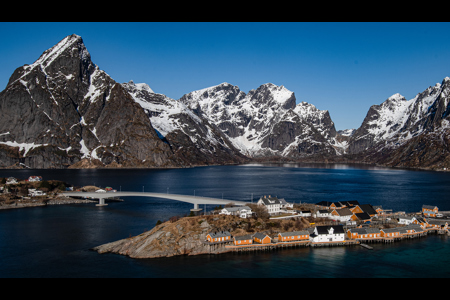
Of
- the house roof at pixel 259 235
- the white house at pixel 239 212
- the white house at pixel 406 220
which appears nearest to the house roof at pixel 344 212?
the white house at pixel 406 220

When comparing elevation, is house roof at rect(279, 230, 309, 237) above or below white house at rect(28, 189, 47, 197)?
below

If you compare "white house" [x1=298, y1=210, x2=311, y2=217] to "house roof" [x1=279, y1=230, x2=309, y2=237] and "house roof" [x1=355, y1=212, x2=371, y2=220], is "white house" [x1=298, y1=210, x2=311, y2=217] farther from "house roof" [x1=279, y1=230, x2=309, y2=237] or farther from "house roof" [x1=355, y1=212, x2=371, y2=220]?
"house roof" [x1=279, y1=230, x2=309, y2=237]

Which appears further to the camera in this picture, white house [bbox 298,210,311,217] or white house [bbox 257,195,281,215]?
white house [bbox 257,195,281,215]

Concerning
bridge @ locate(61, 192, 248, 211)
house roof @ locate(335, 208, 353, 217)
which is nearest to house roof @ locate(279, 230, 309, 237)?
house roof @ locate(335, 208, 353, 217)

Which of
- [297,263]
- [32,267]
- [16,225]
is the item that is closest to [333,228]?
[297,263]

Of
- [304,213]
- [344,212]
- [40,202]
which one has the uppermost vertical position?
[344,212]

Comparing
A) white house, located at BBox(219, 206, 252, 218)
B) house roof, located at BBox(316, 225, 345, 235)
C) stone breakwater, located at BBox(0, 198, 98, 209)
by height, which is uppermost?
white house, located at BBox(219, 206, 252, 218)

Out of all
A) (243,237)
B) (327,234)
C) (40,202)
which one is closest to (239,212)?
(243,237)

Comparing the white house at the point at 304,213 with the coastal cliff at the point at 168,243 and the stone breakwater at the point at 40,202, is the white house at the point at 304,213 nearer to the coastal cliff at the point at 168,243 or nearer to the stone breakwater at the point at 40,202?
the coastal cliff at the point at 168,243

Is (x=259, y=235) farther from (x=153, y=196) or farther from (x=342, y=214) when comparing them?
(x=153, y=196)

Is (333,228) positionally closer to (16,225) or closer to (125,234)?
(125,234)
